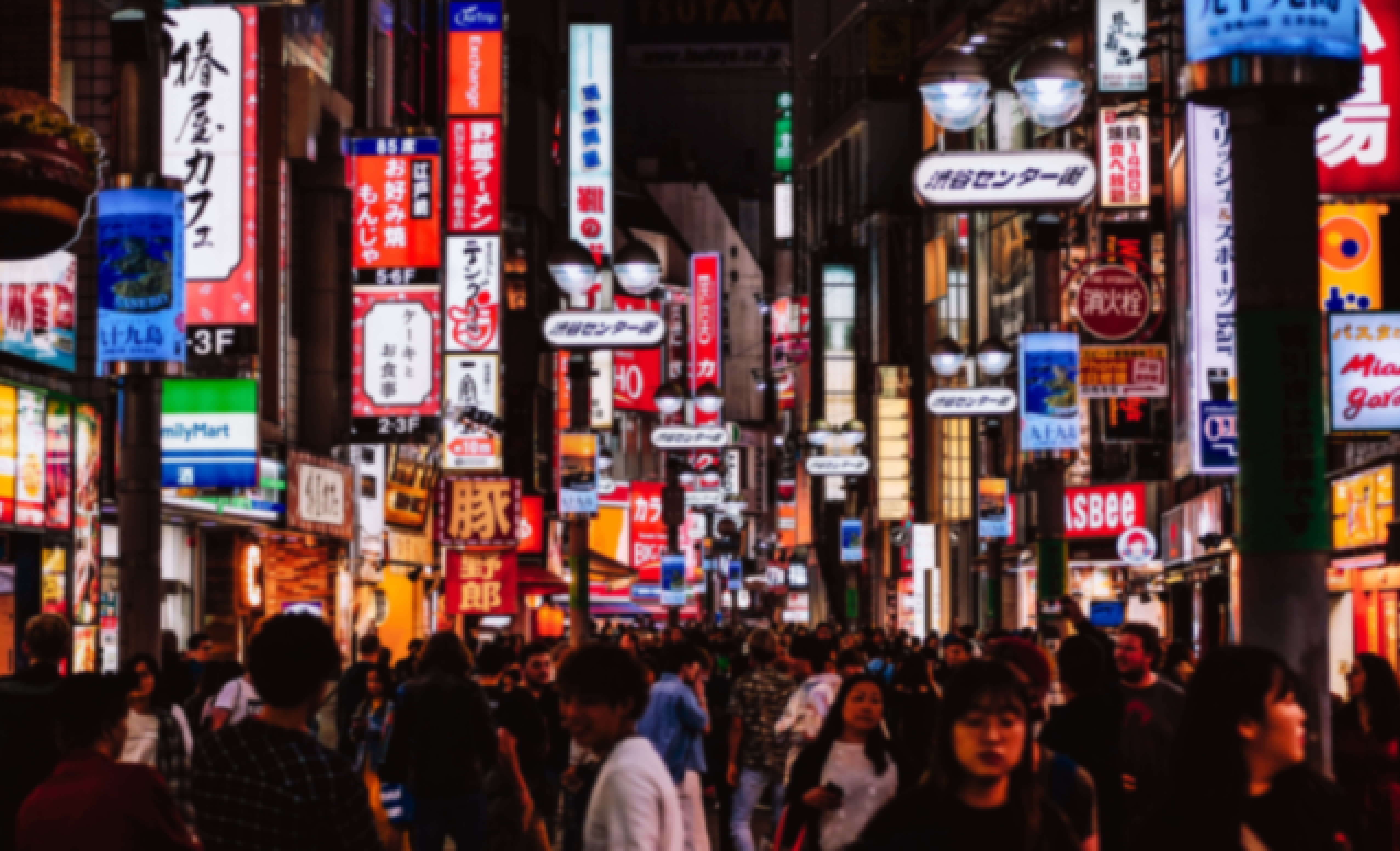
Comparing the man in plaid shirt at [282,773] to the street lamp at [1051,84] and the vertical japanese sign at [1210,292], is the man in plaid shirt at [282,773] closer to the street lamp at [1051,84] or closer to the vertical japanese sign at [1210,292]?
the street lamp at [1051,84]

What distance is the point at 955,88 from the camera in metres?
17.2

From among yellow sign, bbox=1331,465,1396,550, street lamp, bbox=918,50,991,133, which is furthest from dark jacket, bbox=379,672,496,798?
yellow sign, bbox=1331,465,1396,550

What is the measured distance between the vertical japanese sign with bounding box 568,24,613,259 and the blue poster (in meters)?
23.1

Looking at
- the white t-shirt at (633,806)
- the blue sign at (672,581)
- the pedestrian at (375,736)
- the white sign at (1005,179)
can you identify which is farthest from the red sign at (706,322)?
the white t-shirt at (633,806)

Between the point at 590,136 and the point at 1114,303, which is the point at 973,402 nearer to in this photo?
the point at 1114,303

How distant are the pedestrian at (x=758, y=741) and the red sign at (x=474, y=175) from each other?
68.7 feet

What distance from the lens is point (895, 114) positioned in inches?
3162

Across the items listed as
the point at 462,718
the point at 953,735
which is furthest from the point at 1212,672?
the point at 462,718

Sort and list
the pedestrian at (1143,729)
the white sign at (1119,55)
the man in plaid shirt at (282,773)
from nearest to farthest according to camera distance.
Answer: the man in plaid shirt at (282,773)
the pedestrian at (1143,729)
the white sign at (1119,55)

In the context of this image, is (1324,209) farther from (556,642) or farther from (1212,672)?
(1212,672)

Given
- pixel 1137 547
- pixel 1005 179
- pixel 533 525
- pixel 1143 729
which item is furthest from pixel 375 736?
pixel 533 525

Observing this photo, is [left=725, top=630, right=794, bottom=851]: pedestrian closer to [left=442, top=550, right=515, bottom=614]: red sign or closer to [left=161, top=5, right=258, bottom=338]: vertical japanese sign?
[left=161, top=5, right=258, bottom=338]: vertical japanese sign

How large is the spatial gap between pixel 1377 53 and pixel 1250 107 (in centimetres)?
929

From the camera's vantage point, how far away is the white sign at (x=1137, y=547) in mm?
31469
